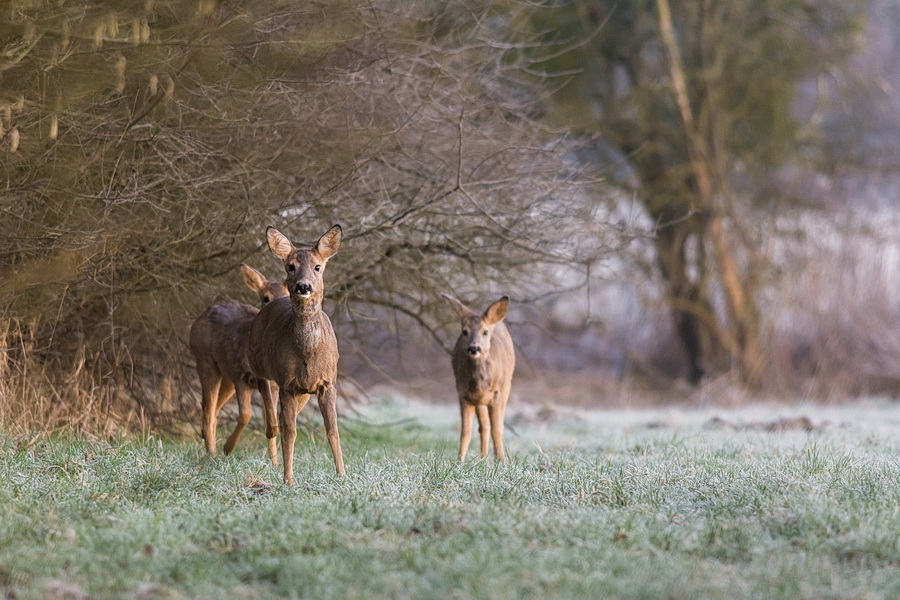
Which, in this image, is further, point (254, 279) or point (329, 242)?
point (254, 279)

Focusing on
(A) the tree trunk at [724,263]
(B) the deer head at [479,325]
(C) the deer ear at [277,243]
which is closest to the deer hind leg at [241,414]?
(C) the deer ear at [277,243]

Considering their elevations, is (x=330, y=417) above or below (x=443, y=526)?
above

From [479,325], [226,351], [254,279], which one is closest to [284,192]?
[254,279]

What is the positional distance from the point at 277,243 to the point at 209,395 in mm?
1787

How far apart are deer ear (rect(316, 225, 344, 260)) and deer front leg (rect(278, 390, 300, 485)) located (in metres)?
A: 0.90

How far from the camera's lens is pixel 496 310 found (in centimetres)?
847

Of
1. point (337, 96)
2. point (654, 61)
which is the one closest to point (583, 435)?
point (337, 96)

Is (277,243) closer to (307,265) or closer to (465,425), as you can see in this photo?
(307,265)

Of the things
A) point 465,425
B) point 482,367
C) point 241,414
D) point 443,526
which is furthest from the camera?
point 465,425

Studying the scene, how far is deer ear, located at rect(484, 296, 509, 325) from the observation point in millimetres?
8359

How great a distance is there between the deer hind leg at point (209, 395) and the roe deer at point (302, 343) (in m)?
1.10

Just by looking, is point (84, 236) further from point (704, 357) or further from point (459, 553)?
point (704, 357)

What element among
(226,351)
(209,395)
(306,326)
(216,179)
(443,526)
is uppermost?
(216,179)

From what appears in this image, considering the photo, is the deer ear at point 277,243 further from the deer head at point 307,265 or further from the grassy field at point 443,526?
the grassy field at point 443,526
